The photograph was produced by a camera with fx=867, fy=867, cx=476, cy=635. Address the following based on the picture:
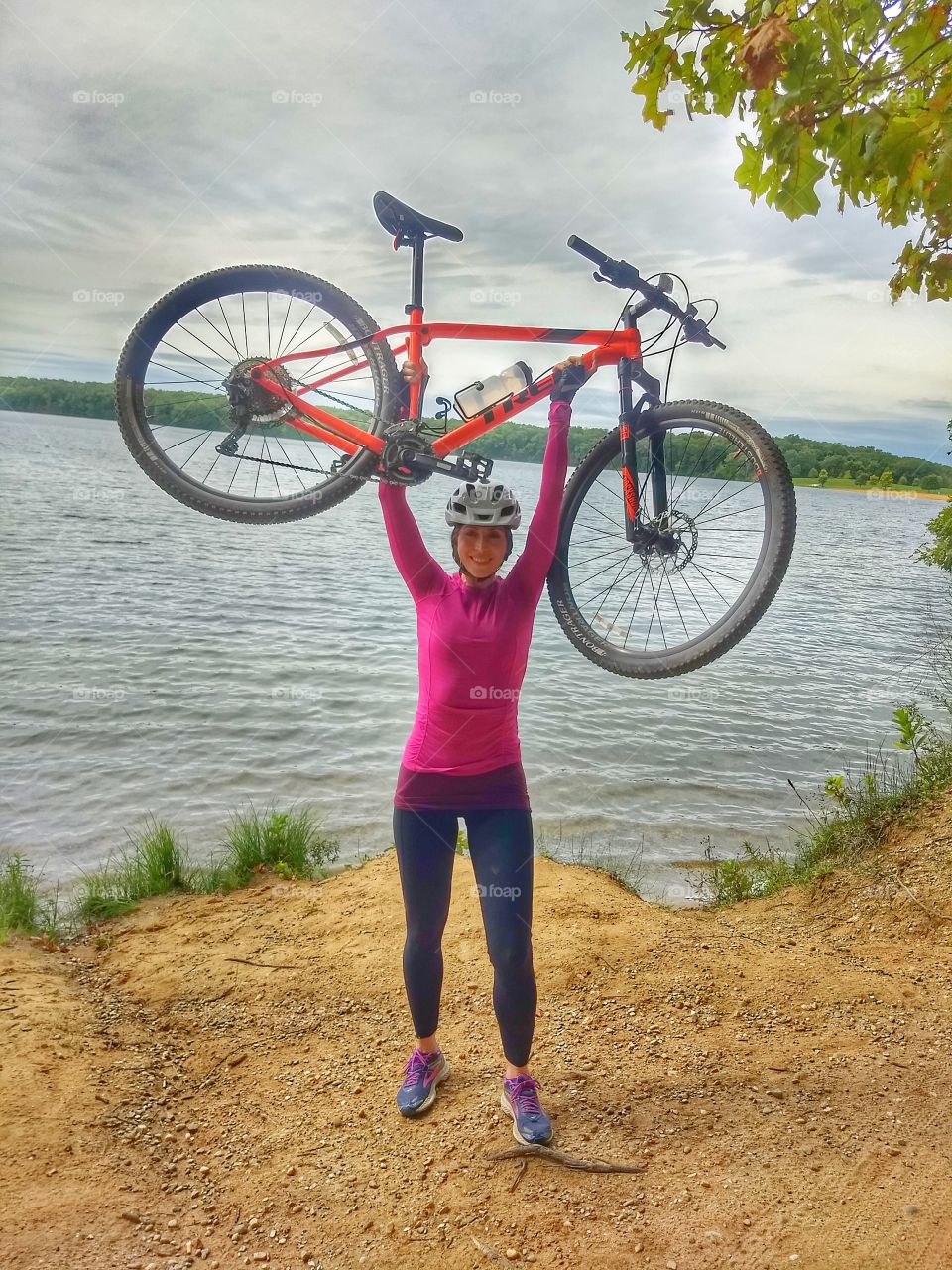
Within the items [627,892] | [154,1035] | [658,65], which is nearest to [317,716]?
[627,892]

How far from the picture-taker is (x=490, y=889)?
3389mm

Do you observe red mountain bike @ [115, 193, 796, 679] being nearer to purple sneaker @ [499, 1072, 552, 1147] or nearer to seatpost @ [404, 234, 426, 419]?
seatpost @ [404, 234, 426, 419]

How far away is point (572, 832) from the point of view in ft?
30.4

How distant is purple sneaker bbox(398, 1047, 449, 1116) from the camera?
4008 mm

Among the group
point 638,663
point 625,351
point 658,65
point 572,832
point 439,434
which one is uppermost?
point 658,65

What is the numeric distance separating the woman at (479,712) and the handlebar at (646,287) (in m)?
0.47

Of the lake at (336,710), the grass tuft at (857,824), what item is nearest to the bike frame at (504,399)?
the lake at (336,710)

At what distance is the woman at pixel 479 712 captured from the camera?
3377 millimetres

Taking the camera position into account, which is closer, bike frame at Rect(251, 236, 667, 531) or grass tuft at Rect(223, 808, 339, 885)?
bike frame at Rect(251, 236, 667, 531)

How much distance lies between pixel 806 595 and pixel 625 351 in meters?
23.5

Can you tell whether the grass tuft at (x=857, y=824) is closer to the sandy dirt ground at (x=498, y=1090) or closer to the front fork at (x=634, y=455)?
the sandy dirt ground at (x=498, y=1090)

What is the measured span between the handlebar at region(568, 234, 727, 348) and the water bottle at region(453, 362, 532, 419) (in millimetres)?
532

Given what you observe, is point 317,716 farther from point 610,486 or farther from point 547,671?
point 610,486

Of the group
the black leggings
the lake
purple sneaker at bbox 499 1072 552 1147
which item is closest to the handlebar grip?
the lake
